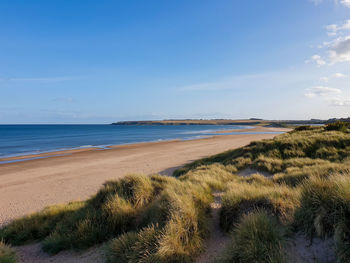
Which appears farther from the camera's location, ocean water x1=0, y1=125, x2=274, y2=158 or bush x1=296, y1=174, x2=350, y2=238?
ocean water x1=0, y1=125, x2=274, y2=158

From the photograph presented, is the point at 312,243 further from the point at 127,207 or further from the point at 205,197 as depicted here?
the point at 127,207

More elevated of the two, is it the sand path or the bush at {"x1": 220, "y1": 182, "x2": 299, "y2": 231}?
the bush at {"x1": 220, "y1": 182, "x2": 299, "y2": 231}

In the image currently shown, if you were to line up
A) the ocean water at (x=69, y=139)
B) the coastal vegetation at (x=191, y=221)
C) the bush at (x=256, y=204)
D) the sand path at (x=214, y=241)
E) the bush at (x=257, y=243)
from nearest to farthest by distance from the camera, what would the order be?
the bush at (x=257, y=243) → the coastal vegetation at (x=191, y=221) → the sand path at (x=214, y=241) → the bush at (x=256, y=204) → the ocean water at (x=69, y=139)

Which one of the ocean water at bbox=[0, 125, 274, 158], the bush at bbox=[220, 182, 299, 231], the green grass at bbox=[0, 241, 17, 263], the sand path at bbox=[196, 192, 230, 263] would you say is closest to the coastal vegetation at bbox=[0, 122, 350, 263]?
the bush at bbox=[220, 182, 299, 231]

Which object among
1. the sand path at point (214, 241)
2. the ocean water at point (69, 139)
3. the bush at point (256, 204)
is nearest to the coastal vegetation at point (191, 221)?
the bush at point (256, 204)

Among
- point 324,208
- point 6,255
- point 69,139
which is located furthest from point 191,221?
point 69,139

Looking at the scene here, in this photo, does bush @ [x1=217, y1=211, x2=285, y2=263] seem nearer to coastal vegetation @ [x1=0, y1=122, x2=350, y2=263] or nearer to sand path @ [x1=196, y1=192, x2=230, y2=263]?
coastal vegetation @ [x1=0, y1=122, x2=350, y2=263]

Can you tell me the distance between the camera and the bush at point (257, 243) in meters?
3.07

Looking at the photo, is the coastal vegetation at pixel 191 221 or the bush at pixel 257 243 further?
the coastal vegetation at pixel 191 221

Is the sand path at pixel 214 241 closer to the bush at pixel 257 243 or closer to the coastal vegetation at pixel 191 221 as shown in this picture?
the coastal vegetation at pixel 191 221

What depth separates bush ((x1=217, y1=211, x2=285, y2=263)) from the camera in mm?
3070

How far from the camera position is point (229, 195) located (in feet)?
16.5

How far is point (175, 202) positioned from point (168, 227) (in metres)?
0.66

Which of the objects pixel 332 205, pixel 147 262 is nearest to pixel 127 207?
pixel 147 262
